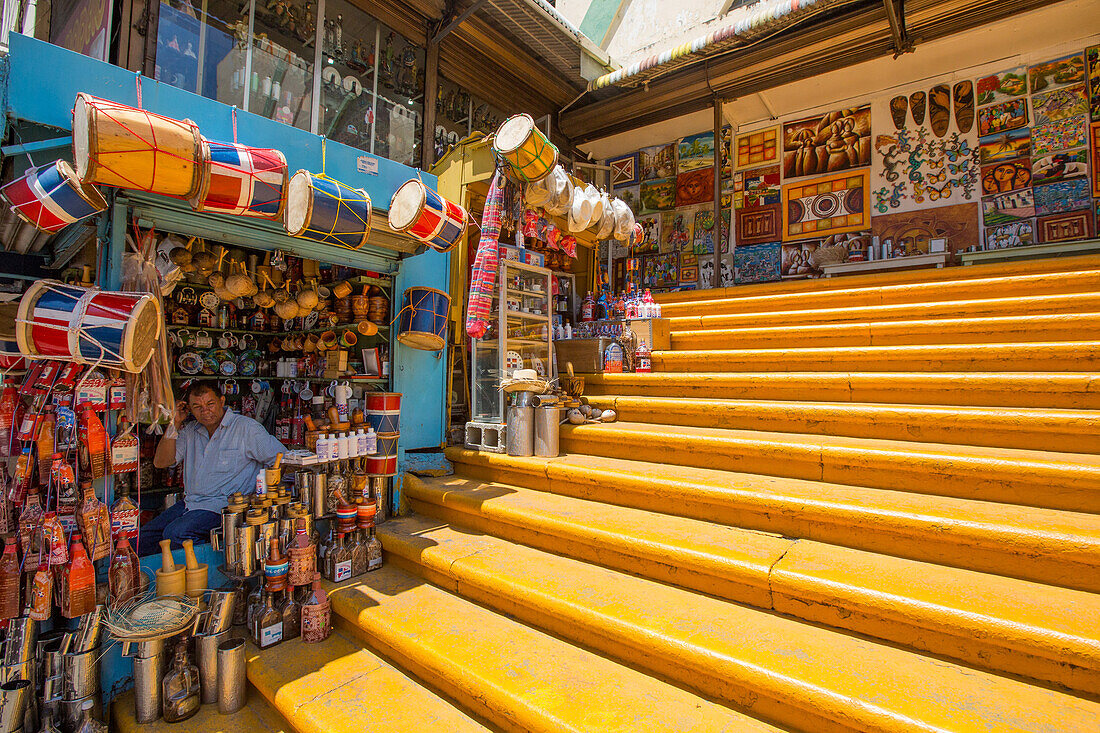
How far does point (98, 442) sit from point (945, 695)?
4.17 meters

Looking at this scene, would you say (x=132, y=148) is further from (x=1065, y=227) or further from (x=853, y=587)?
(x=1065, y=227)

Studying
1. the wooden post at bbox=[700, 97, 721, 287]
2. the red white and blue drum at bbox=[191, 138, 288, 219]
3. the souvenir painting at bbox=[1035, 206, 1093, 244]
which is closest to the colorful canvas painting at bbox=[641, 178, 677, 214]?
the wooden post at bbox=[700, 97, 721, 287]

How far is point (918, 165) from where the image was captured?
711 cm

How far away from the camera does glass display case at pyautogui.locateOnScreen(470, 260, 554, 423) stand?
539cm

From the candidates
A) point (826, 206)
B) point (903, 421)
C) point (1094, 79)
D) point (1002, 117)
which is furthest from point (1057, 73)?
point (903, 421)

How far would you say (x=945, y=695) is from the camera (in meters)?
1.74

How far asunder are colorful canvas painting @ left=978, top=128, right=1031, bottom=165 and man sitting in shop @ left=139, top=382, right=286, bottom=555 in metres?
9.26

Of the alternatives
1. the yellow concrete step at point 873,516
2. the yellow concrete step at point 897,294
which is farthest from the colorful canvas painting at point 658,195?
the yellow concrete step at point 873,516

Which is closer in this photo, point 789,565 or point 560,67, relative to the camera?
point 789,565

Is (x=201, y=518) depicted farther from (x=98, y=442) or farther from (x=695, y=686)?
(x=695, y=686)

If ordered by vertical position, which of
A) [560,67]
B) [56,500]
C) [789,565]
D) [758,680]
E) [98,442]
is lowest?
[758,680]

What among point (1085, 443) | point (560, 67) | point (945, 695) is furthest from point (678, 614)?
point (560, 67)

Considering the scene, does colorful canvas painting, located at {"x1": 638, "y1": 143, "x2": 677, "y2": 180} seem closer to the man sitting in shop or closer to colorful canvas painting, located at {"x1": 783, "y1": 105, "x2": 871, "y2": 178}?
colorful canvas painting, located at {"x1": 783, "y1": 105, "x2": 871, "y2": 178}

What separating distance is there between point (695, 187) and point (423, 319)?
630cm
